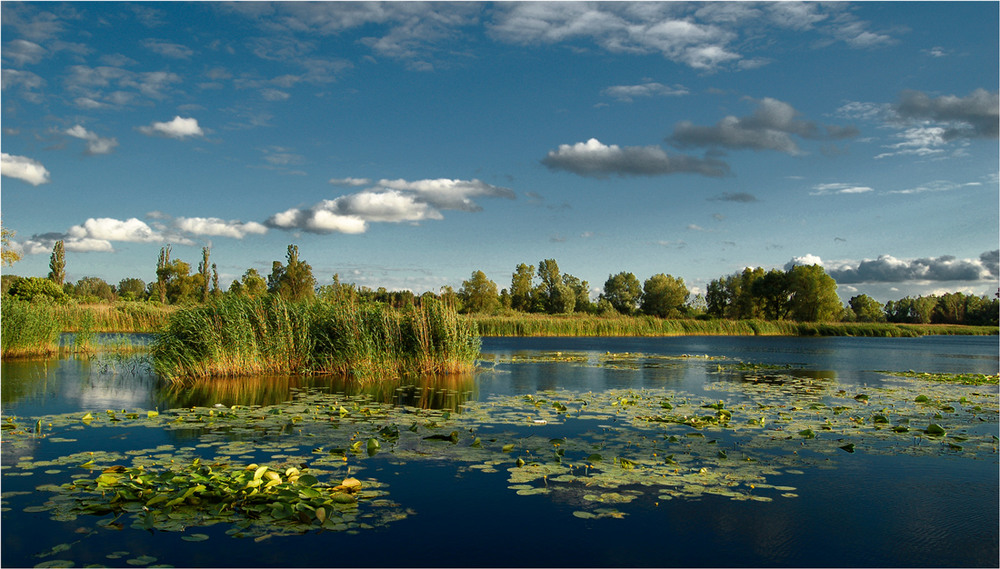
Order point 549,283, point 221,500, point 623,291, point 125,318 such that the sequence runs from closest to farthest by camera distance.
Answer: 1. point 221,500
2. point 125,318
3. point 549,283
4. point 623,291

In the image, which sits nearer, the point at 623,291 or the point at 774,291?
the point at 774,291

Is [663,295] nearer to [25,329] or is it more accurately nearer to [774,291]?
[774,291]

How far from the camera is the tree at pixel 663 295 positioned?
92.4 metres

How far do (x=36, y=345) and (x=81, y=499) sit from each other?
64.1 feet

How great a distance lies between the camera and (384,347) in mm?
17203

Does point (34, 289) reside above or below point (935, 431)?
above

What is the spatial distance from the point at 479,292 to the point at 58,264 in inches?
1754

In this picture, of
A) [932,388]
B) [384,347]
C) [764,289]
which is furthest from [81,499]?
[764,289]

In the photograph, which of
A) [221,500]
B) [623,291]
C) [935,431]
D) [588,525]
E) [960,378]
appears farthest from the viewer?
[623,291]

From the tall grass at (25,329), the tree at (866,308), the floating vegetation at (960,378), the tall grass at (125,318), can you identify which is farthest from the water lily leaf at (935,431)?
the tree at (866,308)

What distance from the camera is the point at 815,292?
71.9 m

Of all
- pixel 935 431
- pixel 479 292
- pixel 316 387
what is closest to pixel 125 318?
pixel 316 387

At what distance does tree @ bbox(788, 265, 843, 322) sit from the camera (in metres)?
71.5

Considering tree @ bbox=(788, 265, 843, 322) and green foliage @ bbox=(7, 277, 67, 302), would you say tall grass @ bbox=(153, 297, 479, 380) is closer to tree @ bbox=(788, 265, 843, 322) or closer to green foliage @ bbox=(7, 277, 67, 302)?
green foliage @ bbox=(7, 277, 67, 302)
